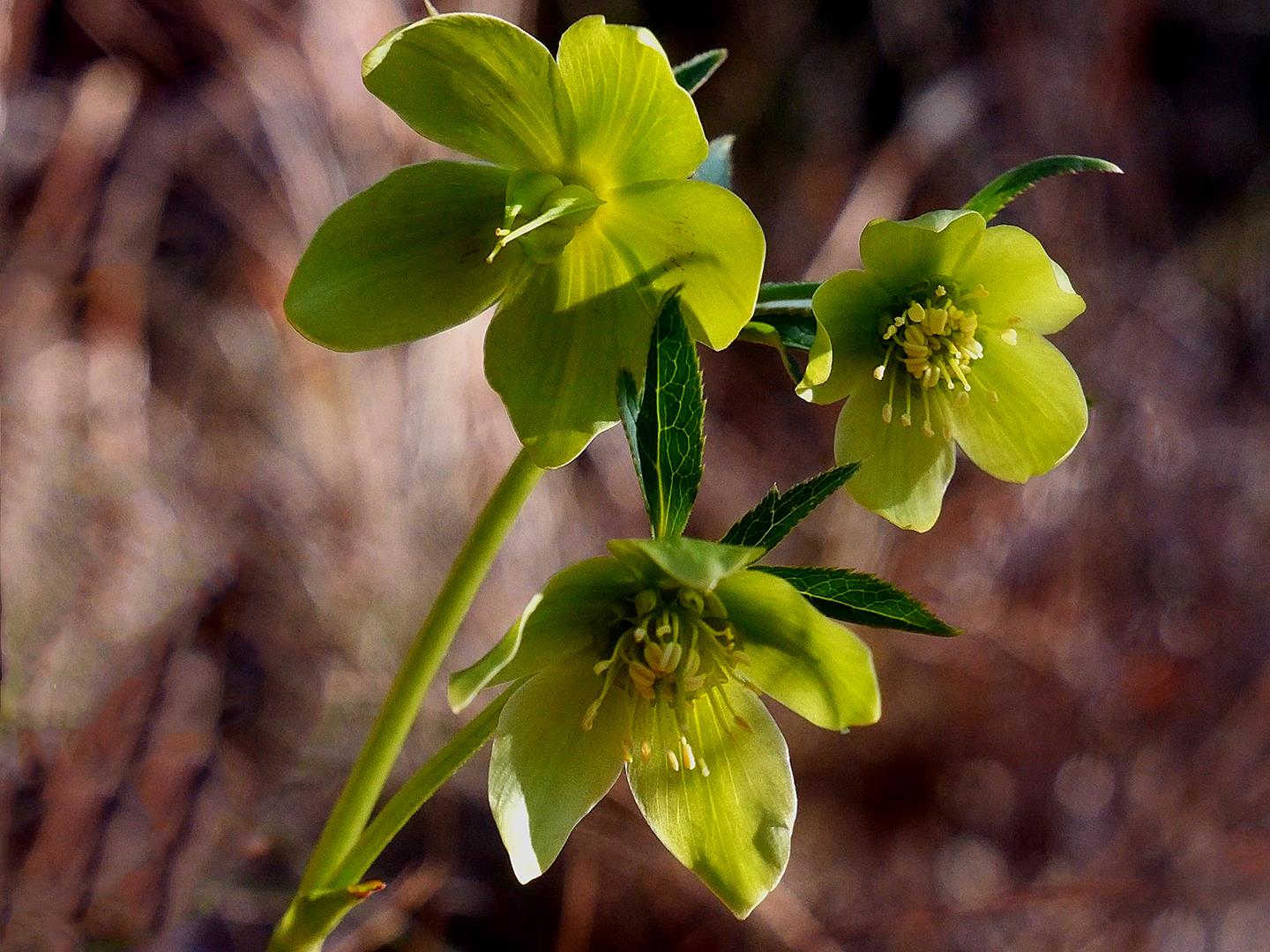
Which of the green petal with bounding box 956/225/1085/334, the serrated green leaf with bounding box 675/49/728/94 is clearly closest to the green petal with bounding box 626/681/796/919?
the green petal with bounding box 956/225/1085/334

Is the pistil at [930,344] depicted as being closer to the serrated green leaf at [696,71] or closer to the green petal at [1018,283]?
the green petal at [1018,283]

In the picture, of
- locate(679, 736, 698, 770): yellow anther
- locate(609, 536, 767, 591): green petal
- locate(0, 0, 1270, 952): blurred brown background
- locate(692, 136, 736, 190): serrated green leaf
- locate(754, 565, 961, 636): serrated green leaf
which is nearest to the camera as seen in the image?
locate(609, 536, 767, 591): green petal

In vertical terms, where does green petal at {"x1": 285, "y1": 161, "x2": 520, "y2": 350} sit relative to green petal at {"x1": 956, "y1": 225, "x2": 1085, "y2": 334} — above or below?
above

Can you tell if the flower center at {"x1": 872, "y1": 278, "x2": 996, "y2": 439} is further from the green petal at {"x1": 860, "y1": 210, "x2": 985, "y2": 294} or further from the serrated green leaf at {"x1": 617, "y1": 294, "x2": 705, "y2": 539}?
the serrated green leaf at {"x1": 617, "y1": 294, "x2": 705, "y2": 539}

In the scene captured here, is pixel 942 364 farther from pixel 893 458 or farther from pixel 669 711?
pixel 669 711

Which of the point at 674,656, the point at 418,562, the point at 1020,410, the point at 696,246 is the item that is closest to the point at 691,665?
the point at 674,656

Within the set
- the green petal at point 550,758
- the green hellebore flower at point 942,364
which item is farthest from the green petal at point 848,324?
the green petal at point 550,758
